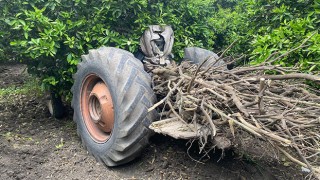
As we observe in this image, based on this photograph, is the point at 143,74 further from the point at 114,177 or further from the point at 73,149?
the point at 73,149

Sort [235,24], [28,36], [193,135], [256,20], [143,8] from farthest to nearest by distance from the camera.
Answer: [235,24], [256,20], [143,8], [28,36], [193,135]

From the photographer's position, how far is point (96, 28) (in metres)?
4.77

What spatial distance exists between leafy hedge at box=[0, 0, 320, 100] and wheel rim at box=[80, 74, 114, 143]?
1.62 ft

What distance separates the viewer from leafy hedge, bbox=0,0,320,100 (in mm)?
4367

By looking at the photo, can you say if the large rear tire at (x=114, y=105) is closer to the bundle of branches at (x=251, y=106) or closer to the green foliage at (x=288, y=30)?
the bundle of branches at (x=251, y=106)

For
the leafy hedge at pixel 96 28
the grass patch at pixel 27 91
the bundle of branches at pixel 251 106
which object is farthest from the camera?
the grass patch at pixel 27 91

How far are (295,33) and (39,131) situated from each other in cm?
325

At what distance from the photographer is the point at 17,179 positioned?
366cm

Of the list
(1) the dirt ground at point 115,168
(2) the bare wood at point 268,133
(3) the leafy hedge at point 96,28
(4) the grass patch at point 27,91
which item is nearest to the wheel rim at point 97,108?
(1) the dirt ground at point 115,168

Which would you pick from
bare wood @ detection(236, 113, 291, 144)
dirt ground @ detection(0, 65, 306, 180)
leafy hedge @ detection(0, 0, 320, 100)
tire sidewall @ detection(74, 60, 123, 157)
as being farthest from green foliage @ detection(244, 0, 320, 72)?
tire sidewall @ detection(74, 60, 123, 157)

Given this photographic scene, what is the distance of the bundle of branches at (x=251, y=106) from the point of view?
2.59m

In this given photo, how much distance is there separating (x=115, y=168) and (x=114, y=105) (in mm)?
644

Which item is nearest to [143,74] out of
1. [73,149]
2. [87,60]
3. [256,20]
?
[87,60]

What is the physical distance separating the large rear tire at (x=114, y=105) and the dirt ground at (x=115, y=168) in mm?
150
